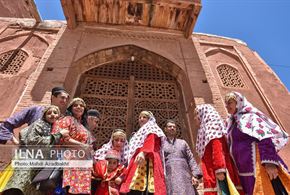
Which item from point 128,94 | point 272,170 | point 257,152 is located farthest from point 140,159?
point 128,94

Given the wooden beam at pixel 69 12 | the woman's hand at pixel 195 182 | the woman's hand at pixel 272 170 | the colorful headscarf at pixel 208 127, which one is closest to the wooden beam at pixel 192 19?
the wooden beam at pixel 69 12

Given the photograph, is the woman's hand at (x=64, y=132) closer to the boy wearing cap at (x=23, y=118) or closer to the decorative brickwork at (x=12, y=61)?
the boy wearing cap at (x=23, y=118)

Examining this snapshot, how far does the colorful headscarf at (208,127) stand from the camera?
262 cm

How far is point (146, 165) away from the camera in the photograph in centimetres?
265

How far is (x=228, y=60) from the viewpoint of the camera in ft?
22.6

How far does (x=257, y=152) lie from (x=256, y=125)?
10.5 inches

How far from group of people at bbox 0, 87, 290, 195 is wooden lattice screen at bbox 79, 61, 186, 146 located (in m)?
1.80

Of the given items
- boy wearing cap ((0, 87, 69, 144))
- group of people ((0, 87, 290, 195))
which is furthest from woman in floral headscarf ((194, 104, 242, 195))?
boy wearing cap ((0, 87, 69, 144))

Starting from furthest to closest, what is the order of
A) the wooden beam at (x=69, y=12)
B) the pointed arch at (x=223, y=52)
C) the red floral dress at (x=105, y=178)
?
the pointed arch at (x=223, y=52), the wooden beam at (x=69, y=12), the red floral dress at (x=105, y=178)

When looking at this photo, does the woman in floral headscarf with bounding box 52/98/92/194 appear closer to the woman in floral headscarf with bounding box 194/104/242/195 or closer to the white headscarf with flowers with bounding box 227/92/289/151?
the woman in floral headscarf with bounding box 194/104/242/195

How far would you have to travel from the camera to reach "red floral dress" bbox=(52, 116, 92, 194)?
2.22 metres

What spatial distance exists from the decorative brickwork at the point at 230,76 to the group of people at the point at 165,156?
11.7 ft

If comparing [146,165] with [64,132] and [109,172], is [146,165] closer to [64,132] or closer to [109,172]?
[109,172]

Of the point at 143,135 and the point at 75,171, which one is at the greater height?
the point at 143,135
